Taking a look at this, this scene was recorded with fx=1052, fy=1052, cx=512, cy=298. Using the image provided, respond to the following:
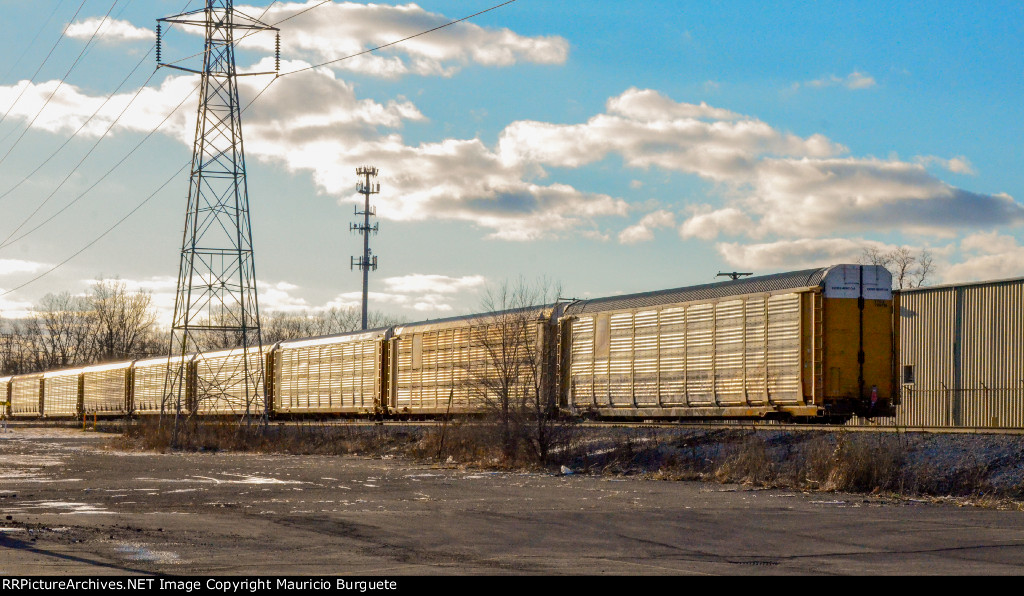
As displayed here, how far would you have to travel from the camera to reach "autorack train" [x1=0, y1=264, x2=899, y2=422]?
68.4 feet

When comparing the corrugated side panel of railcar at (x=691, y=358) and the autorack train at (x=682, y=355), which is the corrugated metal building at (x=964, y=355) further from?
the corrugated side panel of railcar at (x=691, y=358)

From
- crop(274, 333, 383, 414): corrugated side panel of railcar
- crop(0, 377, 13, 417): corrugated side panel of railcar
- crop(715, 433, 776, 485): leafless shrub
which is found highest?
crop(274, 333, 383, 414): corrugated side panel of railcar

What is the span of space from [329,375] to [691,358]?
17.3 m

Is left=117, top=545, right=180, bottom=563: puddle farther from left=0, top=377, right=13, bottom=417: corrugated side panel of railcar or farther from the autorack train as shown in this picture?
left=0, top=377, right=13, bottom=417: corrugated side panel of railcar

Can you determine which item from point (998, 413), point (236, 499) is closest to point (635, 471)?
→ point (236, 499)

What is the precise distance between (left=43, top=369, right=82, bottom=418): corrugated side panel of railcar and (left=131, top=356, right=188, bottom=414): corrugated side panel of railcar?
12654 mm

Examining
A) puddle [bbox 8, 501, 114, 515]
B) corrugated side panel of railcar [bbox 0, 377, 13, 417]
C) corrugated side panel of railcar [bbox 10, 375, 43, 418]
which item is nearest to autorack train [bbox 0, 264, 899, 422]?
puddle [bbox 8, 501, 114, 515]

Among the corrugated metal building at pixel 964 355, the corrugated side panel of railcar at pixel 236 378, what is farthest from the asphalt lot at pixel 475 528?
the corrugated side panel of railcar at pixel 236 378

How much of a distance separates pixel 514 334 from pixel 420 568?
1753 centimetres

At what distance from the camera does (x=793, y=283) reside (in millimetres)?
21469

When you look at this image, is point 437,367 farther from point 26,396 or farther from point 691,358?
point 26,396

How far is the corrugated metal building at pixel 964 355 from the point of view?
3073cm

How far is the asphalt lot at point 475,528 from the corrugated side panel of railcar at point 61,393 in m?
47.0

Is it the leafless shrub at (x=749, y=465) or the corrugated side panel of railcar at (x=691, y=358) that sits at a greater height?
the corrugated side panel of railcar at (x=691, y=358)
